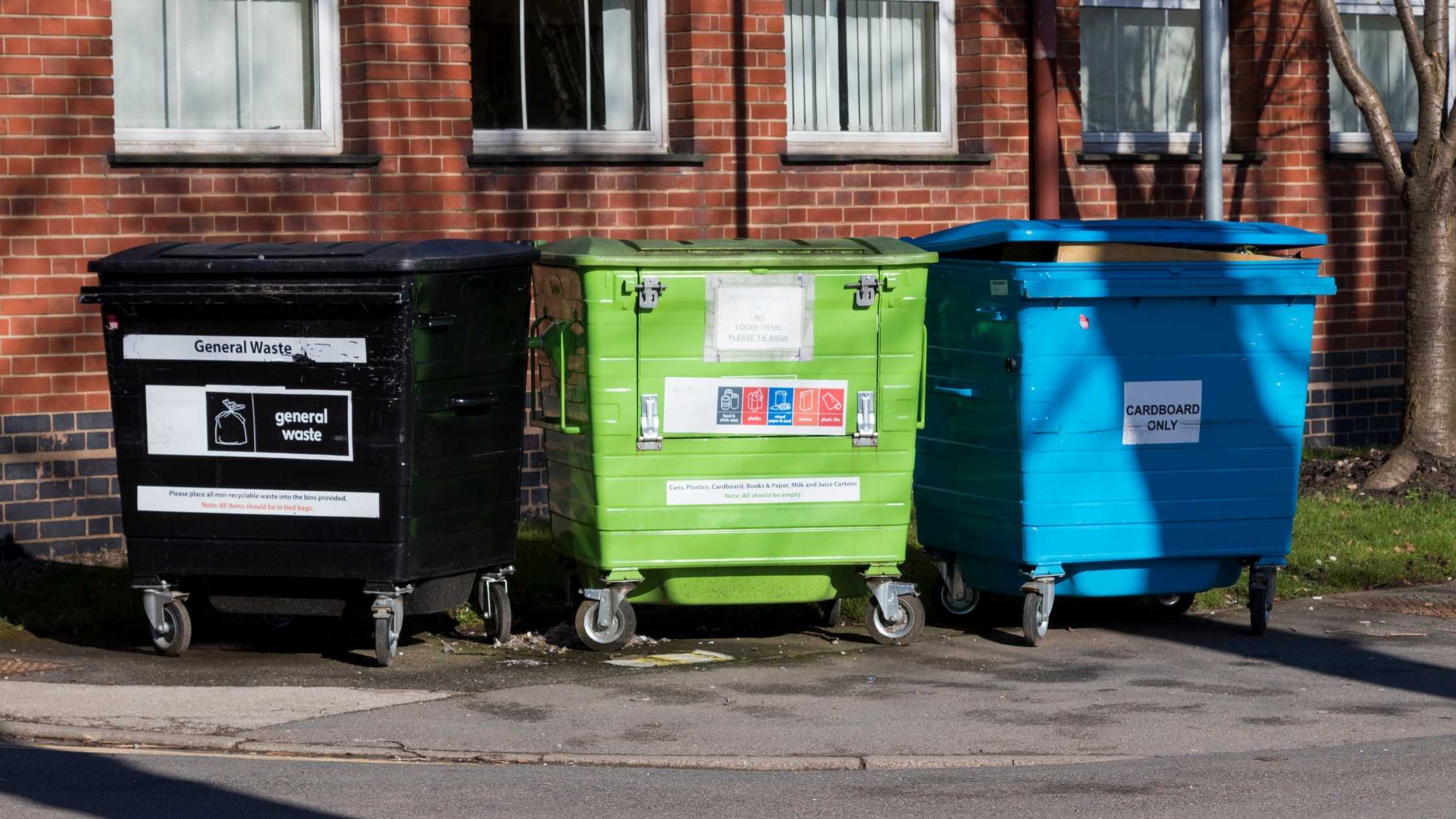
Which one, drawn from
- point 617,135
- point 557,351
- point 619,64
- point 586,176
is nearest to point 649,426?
point 557,351

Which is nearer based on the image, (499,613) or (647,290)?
(647,290)

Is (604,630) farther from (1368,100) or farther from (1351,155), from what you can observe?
(1351,155)

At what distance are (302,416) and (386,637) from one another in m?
0.86

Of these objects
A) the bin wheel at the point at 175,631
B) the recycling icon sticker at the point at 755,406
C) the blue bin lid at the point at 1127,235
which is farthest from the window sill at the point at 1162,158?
the bin wheel at the point at 175,631

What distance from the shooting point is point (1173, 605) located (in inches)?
349

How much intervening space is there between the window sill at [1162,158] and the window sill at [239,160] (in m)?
4.65

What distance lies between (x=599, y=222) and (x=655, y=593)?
4019 millimetres

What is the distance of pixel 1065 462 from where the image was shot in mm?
7930

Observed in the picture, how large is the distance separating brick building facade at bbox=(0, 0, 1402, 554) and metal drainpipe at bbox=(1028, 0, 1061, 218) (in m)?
0.11

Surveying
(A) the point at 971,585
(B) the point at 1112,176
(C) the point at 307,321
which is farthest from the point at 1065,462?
(B) the point at 1112,176

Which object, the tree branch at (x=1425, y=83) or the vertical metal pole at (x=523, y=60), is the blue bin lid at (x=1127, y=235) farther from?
the vertical metal pole at (x=523, y=60)

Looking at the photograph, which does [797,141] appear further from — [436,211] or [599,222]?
[436,211]

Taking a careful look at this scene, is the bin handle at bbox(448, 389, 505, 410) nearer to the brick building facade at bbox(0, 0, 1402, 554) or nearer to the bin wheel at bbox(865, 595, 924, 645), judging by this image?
the bin wheel at bbox(865, 595, 924, 645)

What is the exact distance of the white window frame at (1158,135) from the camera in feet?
43.9
